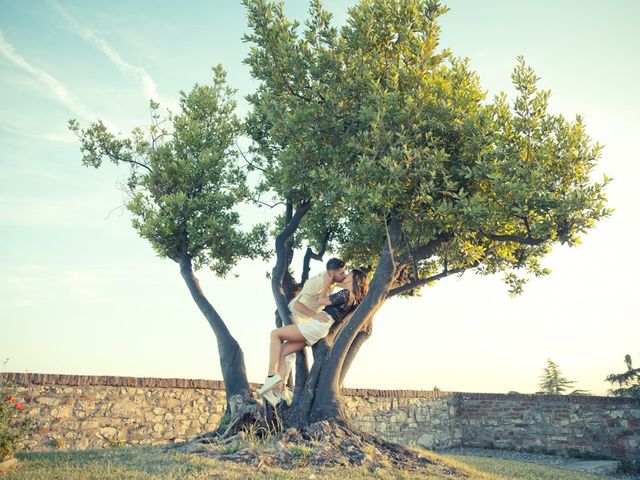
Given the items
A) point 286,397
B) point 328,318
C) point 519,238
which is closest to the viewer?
point 328,318

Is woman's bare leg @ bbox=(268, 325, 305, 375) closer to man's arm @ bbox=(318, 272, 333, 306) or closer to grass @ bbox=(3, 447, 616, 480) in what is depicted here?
man's arm @ bbox=(318, 272, 333, 306)

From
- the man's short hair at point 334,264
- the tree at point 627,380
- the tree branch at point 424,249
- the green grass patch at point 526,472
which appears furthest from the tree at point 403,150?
the tree at point 627,380

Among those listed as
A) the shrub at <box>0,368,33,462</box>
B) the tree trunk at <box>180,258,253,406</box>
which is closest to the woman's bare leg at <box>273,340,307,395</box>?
the tree trunk at <box>180,258,253,406</box>

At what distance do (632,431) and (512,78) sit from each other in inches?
521

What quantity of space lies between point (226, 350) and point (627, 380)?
2102 centimetres

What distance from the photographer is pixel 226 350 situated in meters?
12.5

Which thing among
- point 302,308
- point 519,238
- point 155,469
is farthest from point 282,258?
point 155,469

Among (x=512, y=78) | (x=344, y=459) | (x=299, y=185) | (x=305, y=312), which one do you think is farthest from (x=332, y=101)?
(x=344, y=459)

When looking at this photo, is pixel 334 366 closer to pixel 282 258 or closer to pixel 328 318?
pixel 328 318

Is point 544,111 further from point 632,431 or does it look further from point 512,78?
point 632,431

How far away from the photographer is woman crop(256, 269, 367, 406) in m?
9.69

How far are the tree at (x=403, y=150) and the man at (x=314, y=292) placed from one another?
86 centimetres

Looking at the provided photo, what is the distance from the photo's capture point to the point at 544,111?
10.5 m

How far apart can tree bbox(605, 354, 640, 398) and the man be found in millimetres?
20733
